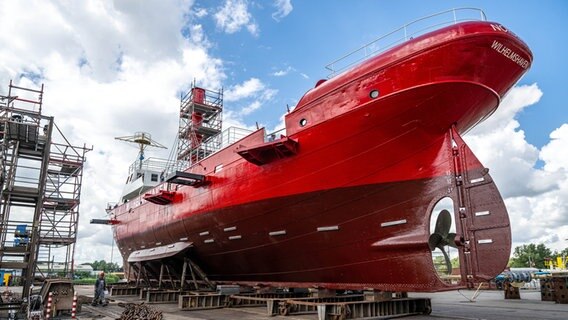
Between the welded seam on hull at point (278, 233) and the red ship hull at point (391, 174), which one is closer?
the red ship hull at point (391, 174)

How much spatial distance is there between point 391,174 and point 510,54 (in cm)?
352

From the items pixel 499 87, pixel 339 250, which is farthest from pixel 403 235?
pixel 499 87

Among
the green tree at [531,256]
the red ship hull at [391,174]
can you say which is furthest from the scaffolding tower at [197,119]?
the green tree at [531,256]

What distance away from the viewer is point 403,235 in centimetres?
831

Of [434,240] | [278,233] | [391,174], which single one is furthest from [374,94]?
[278,233]

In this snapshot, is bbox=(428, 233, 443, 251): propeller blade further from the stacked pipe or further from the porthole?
the stacked pipe

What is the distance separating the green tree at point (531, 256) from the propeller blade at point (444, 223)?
226 ft

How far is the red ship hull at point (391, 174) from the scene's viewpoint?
791 centimetres

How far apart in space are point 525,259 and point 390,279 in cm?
7736

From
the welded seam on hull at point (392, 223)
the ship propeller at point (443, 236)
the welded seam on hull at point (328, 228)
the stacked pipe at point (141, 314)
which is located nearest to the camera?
the stacked pipe at point (141, 314)

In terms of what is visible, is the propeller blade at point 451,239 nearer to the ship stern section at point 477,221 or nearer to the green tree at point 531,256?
the ship stern section at point 477,221

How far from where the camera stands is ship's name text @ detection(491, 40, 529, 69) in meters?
7.95

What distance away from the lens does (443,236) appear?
8.64 meters

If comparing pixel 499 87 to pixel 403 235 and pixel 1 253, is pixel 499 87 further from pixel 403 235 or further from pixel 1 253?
pixel 1 253
